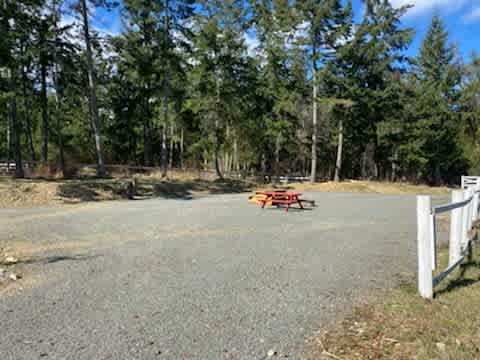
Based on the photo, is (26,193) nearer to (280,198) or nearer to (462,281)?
(280,198)

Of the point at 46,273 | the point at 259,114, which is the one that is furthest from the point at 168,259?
the point at 259,114

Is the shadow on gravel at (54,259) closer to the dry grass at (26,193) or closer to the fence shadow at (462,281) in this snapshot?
the fence shadow at (462,281)

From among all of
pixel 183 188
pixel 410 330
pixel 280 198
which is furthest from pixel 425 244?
pixel 183 188

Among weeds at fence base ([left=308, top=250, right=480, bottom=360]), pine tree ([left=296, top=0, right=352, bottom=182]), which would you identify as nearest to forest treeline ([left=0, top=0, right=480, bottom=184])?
pine tree ([left=296, top=0, right=352, bottom=182])

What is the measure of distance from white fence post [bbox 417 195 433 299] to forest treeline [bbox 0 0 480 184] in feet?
45.0

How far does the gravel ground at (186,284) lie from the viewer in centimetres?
277

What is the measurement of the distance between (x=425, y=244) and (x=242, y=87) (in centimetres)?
2098

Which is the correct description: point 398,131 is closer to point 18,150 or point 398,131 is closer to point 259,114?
point 259,114

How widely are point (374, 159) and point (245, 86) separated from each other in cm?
1825

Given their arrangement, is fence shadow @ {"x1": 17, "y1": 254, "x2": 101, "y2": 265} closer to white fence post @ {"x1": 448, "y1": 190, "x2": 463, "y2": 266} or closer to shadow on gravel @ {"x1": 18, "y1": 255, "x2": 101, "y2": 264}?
shadow on gravel @ {"x1": 18, "y1": 255, "x2": 101, "y2": 264}

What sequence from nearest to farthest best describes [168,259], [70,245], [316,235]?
[168,259], [70,245], [316,235]

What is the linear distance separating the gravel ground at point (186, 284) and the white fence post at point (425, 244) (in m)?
0.64

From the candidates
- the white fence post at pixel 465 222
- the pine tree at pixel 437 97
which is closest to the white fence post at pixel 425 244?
the white fence post at pixel 465 222

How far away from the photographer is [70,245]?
20.0 feet
